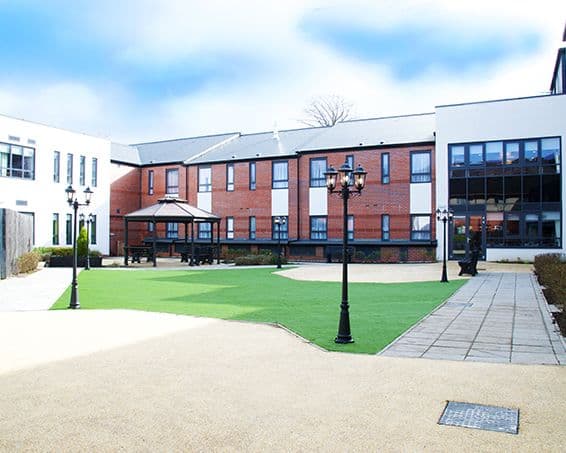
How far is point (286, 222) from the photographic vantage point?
32688mm

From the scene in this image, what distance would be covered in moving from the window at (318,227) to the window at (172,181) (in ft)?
34.9

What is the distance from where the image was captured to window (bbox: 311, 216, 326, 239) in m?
31.6

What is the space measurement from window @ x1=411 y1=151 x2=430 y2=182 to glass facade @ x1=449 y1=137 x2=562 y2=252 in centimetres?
125

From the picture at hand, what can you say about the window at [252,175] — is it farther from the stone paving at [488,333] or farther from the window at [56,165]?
the stone paving at [488,333]

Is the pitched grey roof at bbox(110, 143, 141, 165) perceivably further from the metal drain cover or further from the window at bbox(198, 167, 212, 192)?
the metal drain cover

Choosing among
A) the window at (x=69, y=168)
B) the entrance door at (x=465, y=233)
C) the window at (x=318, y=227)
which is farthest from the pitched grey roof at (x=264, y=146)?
the entrance door at (x=465, y=233)

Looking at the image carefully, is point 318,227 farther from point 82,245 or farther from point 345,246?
point 345,246

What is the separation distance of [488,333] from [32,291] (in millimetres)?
12321

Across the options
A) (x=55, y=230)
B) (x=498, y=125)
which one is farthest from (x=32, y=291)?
(x=498, y=125)

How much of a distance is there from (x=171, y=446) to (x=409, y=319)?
21.2ft

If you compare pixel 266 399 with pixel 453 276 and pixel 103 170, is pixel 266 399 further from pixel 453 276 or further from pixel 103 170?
pixel 103 170

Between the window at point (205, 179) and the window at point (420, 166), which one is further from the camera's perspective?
the window at point (205, 179)

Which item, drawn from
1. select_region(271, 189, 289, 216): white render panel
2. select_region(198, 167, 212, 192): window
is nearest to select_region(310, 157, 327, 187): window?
select_region(271, 189, 289, 216): white render panel

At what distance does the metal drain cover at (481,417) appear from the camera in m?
4.32
